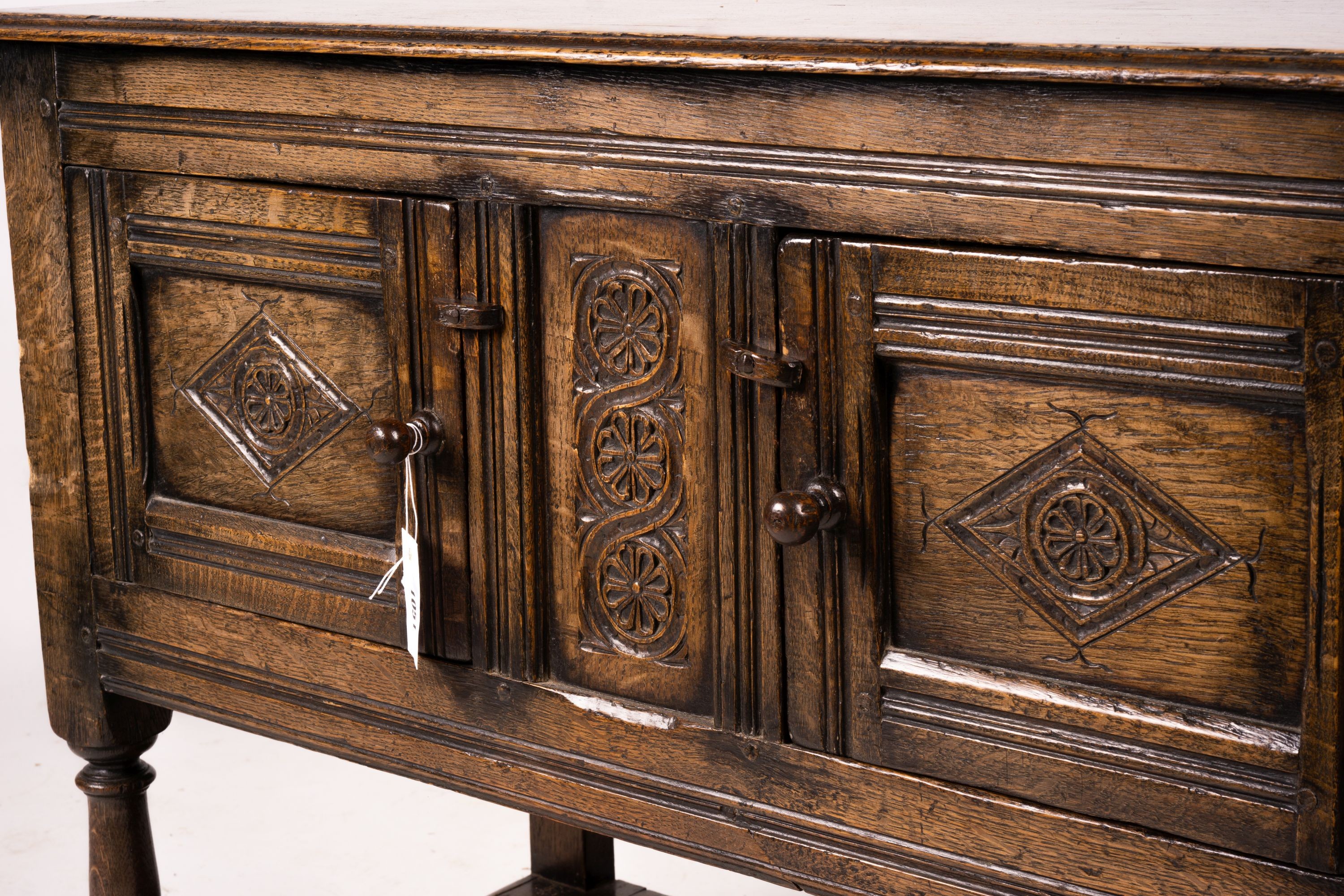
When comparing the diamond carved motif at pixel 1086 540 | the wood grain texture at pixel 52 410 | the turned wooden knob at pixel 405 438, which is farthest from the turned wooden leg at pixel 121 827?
the diamond carved motif at pixel 1086 540

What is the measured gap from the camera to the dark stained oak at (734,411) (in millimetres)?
1084

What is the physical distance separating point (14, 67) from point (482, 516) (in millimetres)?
627

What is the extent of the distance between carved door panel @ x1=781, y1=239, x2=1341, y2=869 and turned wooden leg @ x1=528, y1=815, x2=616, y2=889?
0.89 meters

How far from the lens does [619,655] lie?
1.39m

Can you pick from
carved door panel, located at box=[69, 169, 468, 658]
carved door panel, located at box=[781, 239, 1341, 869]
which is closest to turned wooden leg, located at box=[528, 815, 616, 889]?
carved door panel, located at box=[69, 169, 468, 658]

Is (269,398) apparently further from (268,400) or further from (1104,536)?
(1104,536)

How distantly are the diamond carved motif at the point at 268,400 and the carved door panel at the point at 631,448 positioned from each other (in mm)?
241

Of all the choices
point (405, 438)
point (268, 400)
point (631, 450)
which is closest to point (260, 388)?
point (268, 400)

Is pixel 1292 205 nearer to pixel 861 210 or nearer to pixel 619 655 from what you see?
pixel 861 210

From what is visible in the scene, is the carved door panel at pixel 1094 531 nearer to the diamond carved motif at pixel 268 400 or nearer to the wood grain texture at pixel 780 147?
the wood grain texture at pixel 780 147

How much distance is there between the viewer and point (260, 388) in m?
1.56

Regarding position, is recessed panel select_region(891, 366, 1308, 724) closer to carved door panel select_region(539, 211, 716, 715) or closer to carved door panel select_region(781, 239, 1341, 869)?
carved door panel select_region(781, 239, 1341, 869)

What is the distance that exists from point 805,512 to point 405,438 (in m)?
0.37

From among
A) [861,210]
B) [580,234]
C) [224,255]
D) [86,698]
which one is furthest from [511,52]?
[86,698]
